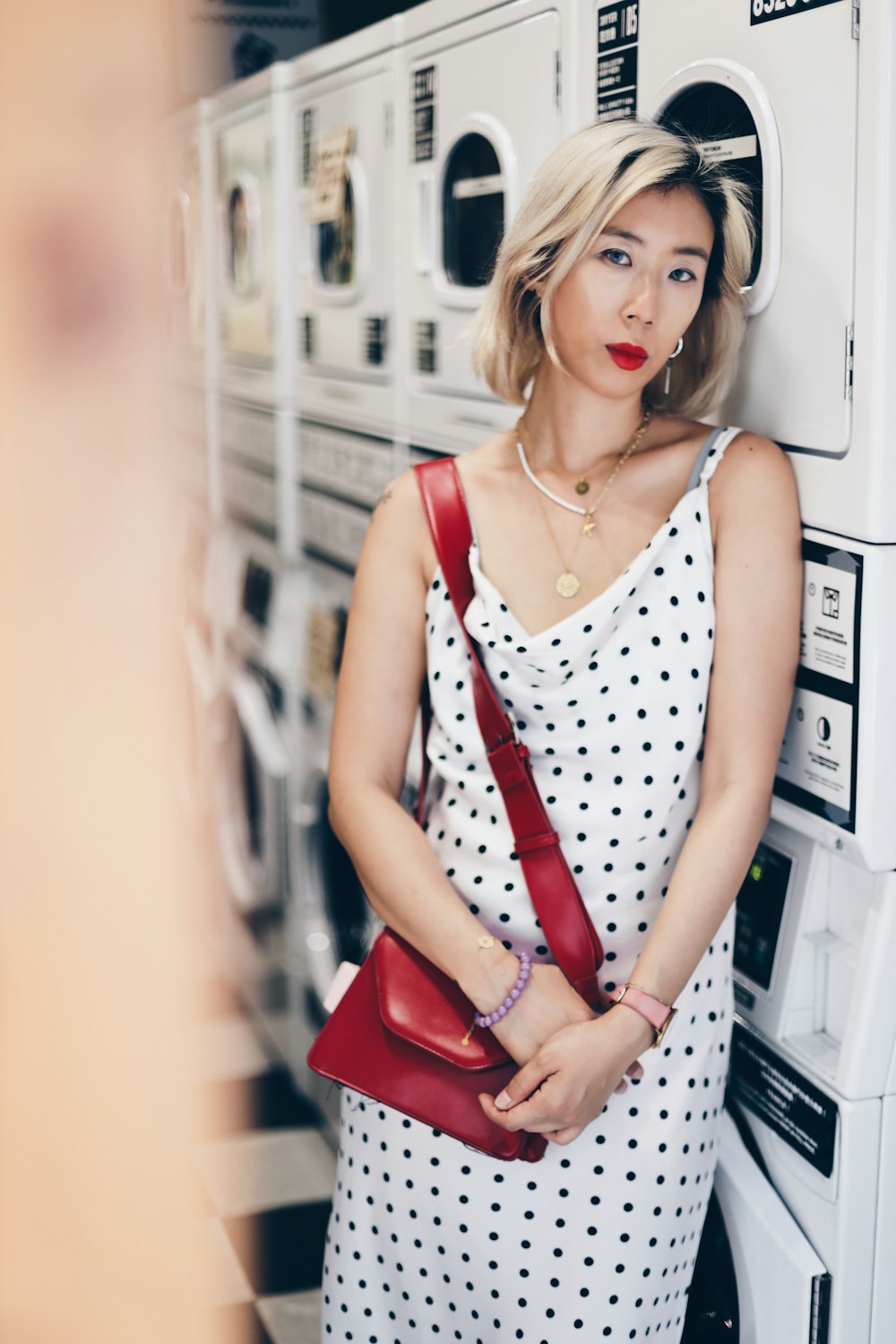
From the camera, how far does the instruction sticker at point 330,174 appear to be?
8.27 ft

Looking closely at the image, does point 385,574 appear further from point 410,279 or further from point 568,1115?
point 410,279

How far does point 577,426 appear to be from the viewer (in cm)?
144

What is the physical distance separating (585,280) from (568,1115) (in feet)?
2.62

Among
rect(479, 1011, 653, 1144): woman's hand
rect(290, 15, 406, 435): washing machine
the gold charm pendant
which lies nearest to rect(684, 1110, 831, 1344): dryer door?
rect(479, 1011, 653, 1144): woman's hand

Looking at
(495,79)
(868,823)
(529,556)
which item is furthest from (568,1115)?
(495,79)

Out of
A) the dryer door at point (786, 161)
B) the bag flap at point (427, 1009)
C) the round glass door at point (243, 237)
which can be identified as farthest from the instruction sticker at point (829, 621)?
the round glass door at point (243, 237)

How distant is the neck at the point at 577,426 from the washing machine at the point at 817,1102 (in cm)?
45

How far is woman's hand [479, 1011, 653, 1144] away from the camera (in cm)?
125

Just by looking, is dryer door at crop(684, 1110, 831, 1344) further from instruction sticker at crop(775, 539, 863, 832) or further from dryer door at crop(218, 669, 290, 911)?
dryer door at crop(218, 669, 290, 911)

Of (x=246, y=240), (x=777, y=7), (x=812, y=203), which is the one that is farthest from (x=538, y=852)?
(x=246, y=240)

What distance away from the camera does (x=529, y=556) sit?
143cm

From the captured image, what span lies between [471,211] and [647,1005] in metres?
1.27

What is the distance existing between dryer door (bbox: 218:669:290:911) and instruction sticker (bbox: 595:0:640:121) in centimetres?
173

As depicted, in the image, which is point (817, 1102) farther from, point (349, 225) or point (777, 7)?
point (349, 225)
